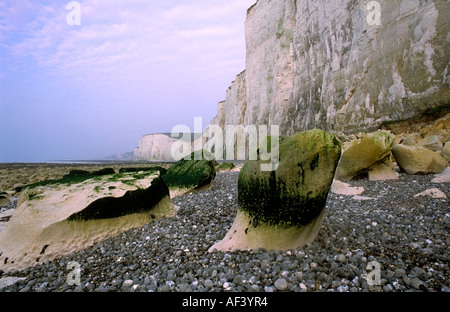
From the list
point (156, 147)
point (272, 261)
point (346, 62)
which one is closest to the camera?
point (272, 261)

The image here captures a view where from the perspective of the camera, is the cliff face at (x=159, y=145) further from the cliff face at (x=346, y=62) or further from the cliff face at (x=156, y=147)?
the cliff face at (x=346, y=62)

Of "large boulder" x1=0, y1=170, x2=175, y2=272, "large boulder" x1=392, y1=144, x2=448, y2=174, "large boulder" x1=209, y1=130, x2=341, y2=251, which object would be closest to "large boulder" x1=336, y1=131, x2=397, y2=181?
"large boulder" x1=392, y1=144, x2=448, y2=174

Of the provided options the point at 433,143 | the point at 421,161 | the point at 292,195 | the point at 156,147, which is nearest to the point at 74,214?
the point at 292,195

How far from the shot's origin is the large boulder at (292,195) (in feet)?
10.2

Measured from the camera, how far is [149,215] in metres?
4.67

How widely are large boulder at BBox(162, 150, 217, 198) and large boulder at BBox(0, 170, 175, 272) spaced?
8.51 feet

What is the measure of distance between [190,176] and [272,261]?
5.42 m

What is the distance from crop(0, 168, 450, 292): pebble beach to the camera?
2443 millimetres

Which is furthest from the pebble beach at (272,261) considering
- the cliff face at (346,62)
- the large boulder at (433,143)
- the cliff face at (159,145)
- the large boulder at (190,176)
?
the cliff face at (159,145)

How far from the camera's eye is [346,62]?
57.2 feet

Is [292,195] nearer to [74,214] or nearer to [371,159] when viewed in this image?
[74,214]

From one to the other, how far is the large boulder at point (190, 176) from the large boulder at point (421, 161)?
249 inches
